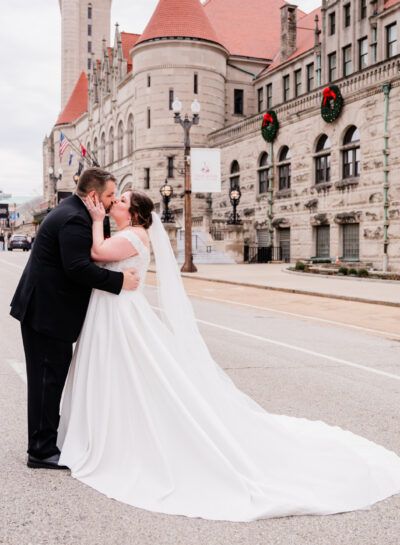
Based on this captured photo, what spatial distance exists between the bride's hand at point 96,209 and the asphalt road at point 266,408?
5.68 ft

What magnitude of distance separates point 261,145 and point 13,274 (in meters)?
21.5

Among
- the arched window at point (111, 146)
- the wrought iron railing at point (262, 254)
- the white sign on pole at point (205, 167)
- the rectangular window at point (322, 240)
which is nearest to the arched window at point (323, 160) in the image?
the rectangular window at point (322, 240)

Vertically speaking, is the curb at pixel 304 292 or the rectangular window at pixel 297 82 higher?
the rectangular window at pixel 297 82

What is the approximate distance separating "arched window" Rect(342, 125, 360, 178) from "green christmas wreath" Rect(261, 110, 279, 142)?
6821 millimetres

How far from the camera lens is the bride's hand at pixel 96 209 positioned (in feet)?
13.2

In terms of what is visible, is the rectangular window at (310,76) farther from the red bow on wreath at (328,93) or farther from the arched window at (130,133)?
the arched window at (130,133)

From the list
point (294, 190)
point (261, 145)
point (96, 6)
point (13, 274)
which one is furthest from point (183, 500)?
point (96, 6)

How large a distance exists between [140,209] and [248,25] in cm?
5563

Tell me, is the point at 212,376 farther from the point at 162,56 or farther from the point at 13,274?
the point at 162,56

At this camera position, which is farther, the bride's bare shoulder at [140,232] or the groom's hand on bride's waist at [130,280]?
the bride's bare shoulder at [140,232]

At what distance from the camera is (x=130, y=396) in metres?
3.93

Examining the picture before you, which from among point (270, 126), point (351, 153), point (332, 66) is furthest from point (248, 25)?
point (351, 153)

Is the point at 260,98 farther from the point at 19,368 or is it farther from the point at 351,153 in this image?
the point at 19,368

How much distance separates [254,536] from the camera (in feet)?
10.2
